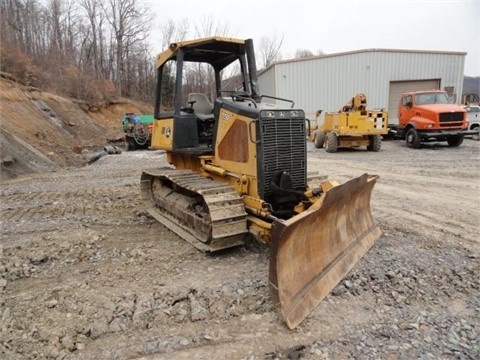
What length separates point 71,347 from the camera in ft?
9.33

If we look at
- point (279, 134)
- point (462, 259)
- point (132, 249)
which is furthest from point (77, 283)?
point (462, 259)

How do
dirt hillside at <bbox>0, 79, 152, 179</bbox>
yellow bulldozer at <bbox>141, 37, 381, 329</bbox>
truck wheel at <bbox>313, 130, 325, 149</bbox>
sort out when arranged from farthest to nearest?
truck wheel at <bbox>313, 130, 325, 149</bbox> < dirt hillside at <bbox>0, 79, 152, 179</bbox> < yellow bulldozer at <bbox>141, 37, 381, 329</bbox>

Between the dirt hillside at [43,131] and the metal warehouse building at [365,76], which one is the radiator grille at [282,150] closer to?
the dirt hillside at [43,131]

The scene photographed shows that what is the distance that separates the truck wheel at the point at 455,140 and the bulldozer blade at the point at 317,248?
38.9 ft

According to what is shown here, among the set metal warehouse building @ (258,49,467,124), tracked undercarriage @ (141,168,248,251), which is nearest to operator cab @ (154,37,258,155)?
tracked undercarriage @ (141,168,248,251)

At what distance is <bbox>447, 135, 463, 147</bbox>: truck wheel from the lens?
14691mm

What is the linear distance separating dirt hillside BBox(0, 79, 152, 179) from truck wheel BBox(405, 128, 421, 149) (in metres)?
12.5

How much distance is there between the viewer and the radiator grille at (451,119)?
1425cm

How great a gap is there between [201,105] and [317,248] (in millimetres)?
2938

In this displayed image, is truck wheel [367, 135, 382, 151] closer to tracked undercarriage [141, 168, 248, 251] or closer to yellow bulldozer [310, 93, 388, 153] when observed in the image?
yellow bulldozer [310, 93, 388, 153]

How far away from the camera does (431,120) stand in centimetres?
1448

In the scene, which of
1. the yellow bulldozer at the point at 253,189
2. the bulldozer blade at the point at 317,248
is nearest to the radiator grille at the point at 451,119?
the yellow bulldozer at the point at 253,189

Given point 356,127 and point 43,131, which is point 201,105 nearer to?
point 356,127

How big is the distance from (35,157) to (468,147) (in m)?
15.3
